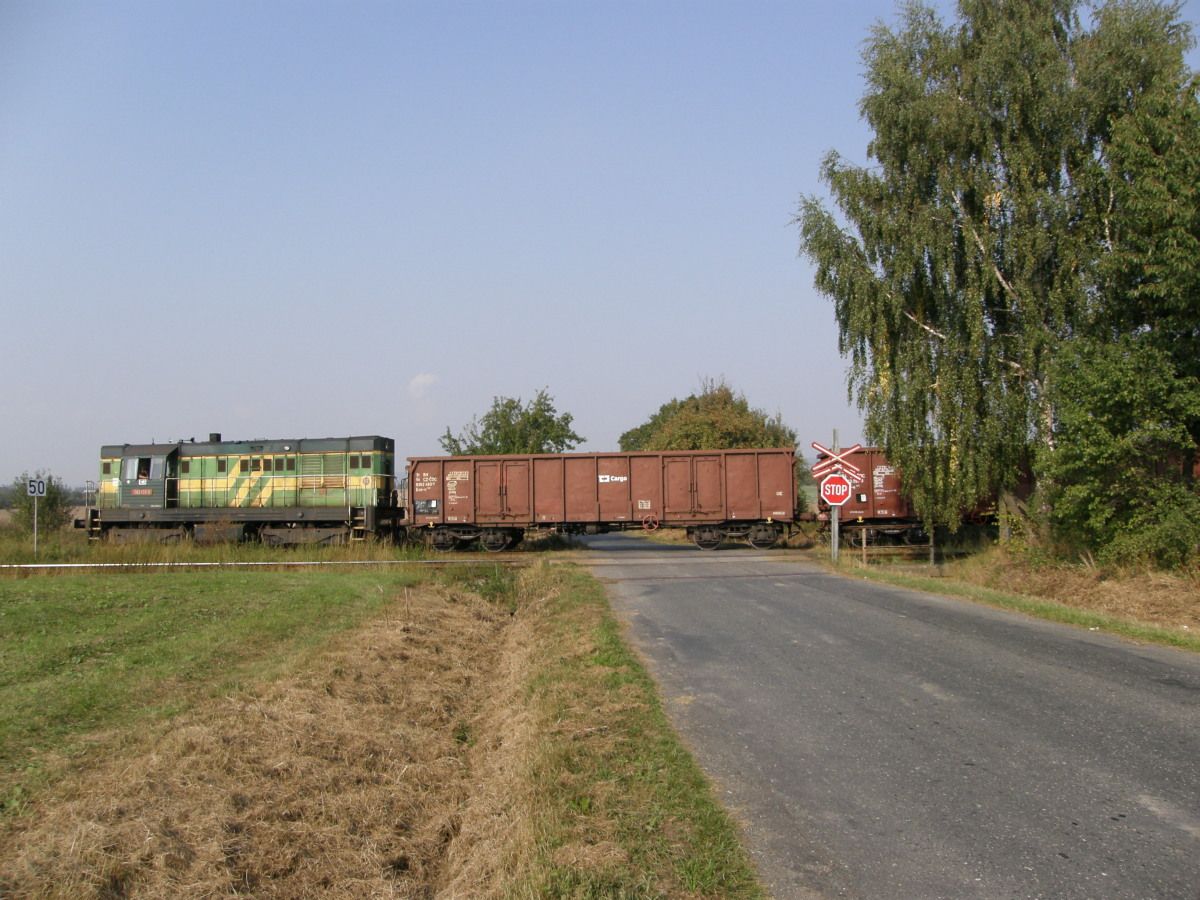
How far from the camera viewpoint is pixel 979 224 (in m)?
20.4

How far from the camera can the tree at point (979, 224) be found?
61.0 feet

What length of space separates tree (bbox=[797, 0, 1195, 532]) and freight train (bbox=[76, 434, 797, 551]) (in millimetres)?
6979

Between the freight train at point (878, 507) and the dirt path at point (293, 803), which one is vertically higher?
the freight train at point (878, 507)

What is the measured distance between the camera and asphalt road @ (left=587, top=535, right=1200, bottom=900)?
422 centimetres

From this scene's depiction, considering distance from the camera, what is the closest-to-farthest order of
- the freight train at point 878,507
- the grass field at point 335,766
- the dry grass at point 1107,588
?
the grass field at point 335,766, the dry grass at point 1107,588, the freight train at point 878,507

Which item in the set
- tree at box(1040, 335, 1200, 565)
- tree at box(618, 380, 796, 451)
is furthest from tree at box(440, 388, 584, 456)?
tree at box(1040, 335, 1200, 565)

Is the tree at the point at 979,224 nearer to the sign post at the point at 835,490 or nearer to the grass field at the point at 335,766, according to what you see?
the sign post at the point at 835,490

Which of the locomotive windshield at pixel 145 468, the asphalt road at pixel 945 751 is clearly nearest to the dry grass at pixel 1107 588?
the asphalt road at pixel 945 751

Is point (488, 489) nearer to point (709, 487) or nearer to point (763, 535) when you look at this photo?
point (709, 487)

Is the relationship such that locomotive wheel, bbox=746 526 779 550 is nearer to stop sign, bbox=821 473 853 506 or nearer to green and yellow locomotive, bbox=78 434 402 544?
stop sign, bbox=821 473 853 506

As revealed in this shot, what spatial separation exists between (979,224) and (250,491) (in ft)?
74.2

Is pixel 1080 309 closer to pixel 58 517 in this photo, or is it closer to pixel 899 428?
pixel 899 428

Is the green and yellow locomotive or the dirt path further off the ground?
the green and yellow locomotive

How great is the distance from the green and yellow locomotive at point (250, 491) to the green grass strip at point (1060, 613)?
1672 cm
